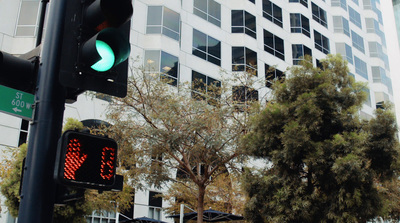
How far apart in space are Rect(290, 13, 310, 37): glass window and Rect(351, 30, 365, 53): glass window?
9.65m

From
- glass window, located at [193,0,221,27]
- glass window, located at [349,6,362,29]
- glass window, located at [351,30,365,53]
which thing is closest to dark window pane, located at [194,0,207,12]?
glass window, located at [193,0,221,27]

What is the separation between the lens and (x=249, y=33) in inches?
1259

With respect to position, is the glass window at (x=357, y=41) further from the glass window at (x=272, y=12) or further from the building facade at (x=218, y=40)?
the glass window at (x=272, y=12)

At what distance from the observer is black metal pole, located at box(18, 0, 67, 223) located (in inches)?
97.0

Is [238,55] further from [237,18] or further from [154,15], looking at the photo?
[154,15]

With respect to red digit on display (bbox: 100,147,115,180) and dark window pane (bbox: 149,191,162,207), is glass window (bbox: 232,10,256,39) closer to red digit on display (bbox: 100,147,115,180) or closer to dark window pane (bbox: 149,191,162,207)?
dark window pane (bbox: 149,191,162,207)

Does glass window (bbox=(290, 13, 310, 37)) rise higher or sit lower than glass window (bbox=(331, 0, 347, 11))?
lower

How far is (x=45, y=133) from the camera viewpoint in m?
2.60

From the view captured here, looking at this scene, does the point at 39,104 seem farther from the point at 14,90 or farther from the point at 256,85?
the point at 256,85

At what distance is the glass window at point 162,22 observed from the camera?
2567 cm

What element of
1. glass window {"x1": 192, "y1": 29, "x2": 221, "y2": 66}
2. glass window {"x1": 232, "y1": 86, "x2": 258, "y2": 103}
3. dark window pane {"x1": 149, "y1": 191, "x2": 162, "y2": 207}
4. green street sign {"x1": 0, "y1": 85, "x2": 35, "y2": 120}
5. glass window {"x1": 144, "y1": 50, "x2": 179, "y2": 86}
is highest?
glass window {"x1": 192, "y1": 29, "x2": 221, "y2": 66}

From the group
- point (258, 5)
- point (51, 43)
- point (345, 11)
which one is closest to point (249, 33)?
point (258, 5)

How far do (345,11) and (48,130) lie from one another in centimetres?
4661

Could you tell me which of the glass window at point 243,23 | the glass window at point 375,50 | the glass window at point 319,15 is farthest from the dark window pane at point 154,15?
the glass window at point 375,50
